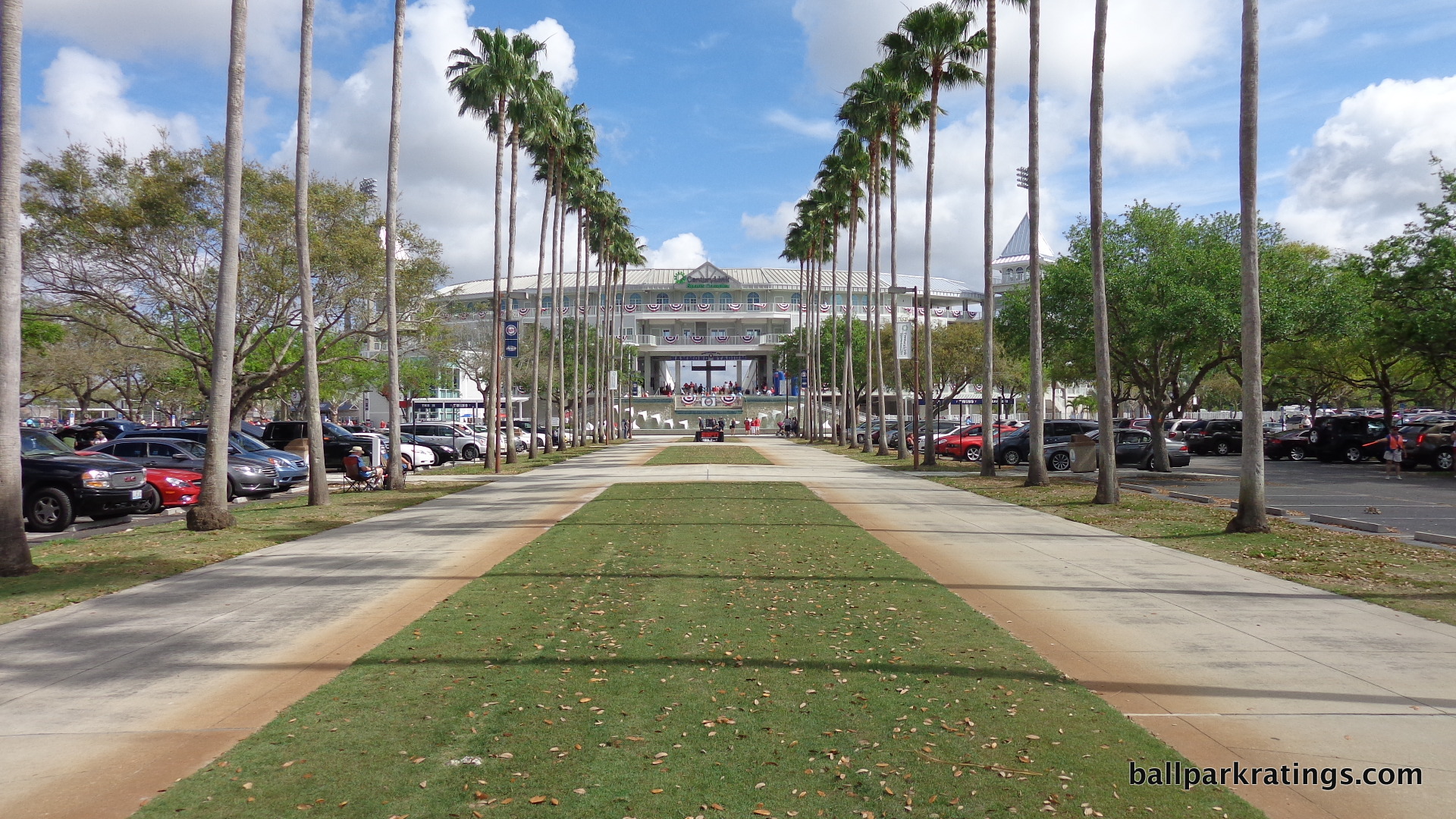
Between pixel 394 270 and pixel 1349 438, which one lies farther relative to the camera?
pixel 1349 438

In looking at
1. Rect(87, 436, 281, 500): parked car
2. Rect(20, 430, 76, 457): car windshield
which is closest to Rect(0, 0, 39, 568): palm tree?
Rect(20, 430, 76, 457): car windshield

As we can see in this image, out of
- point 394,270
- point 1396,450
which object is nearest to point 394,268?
point 394,270

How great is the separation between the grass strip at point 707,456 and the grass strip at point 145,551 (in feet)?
59.4

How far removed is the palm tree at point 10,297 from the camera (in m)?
11.3

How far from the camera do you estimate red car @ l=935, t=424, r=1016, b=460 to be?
4062 cm

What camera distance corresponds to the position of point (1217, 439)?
44031mm

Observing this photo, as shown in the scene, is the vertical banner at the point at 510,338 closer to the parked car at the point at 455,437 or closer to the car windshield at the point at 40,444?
the parked car at the point at 455,437

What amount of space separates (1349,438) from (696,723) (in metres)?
39.3

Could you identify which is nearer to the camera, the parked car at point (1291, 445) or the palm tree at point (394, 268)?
the palm tree at point (394, 268)

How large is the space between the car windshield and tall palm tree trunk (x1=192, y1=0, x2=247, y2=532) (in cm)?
423

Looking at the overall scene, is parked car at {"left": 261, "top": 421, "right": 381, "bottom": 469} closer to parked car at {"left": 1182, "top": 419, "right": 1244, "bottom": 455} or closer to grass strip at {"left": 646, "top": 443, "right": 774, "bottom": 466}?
grass strip at {"left": 646, "top": 443, "right": 774, "bottom": 466}

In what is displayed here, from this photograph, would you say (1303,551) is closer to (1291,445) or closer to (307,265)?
(307,265)

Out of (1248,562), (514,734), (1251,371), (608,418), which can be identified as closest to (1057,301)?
(1251,371)

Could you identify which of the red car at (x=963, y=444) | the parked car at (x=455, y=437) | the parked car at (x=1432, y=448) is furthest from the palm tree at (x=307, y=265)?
the parked car at (x=1432, y=448)
